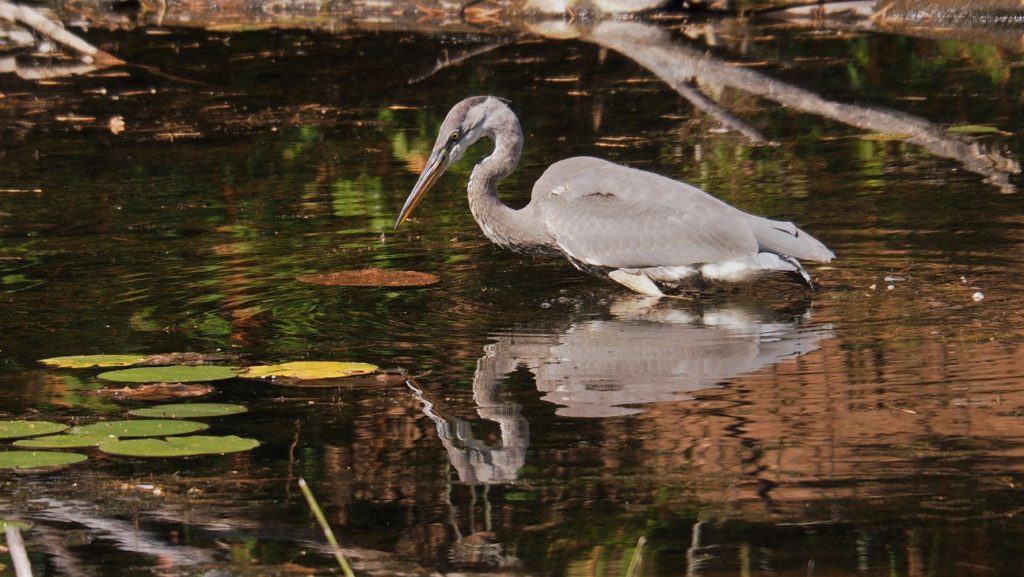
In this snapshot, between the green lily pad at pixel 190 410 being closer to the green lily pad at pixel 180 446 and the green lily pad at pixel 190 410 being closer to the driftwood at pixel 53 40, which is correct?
the green lily pad at pixel 180 446

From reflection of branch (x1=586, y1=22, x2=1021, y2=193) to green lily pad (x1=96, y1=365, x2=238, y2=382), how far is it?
4967mm

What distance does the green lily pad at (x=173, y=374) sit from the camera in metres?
5.90

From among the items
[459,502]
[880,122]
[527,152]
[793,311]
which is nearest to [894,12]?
[880,122]

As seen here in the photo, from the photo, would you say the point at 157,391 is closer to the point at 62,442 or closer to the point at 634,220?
the point at 62,442

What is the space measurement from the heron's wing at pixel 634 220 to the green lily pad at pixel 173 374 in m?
2.00

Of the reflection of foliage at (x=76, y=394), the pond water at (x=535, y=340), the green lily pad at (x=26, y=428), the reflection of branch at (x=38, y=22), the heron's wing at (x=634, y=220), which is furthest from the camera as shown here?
the reflection of branch at (x=38, y=22)

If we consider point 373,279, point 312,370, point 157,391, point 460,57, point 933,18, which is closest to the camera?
point 157,391

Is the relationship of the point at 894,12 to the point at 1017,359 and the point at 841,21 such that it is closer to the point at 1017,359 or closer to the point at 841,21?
the point at 841,21

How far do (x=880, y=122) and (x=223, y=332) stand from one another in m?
6.31

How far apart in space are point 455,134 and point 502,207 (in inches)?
17.3

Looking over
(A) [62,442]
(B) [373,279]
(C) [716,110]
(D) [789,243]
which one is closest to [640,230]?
(D) [789,243]

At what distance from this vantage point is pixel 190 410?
18.2 feet

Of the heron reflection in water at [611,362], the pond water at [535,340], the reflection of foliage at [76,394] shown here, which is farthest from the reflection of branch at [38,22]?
the reflection of foliage at [76,394]

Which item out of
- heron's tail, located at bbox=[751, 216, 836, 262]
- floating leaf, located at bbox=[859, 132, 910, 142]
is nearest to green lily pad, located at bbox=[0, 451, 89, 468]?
heron's tail, located at bbox=[751, 216, 836, 262]
